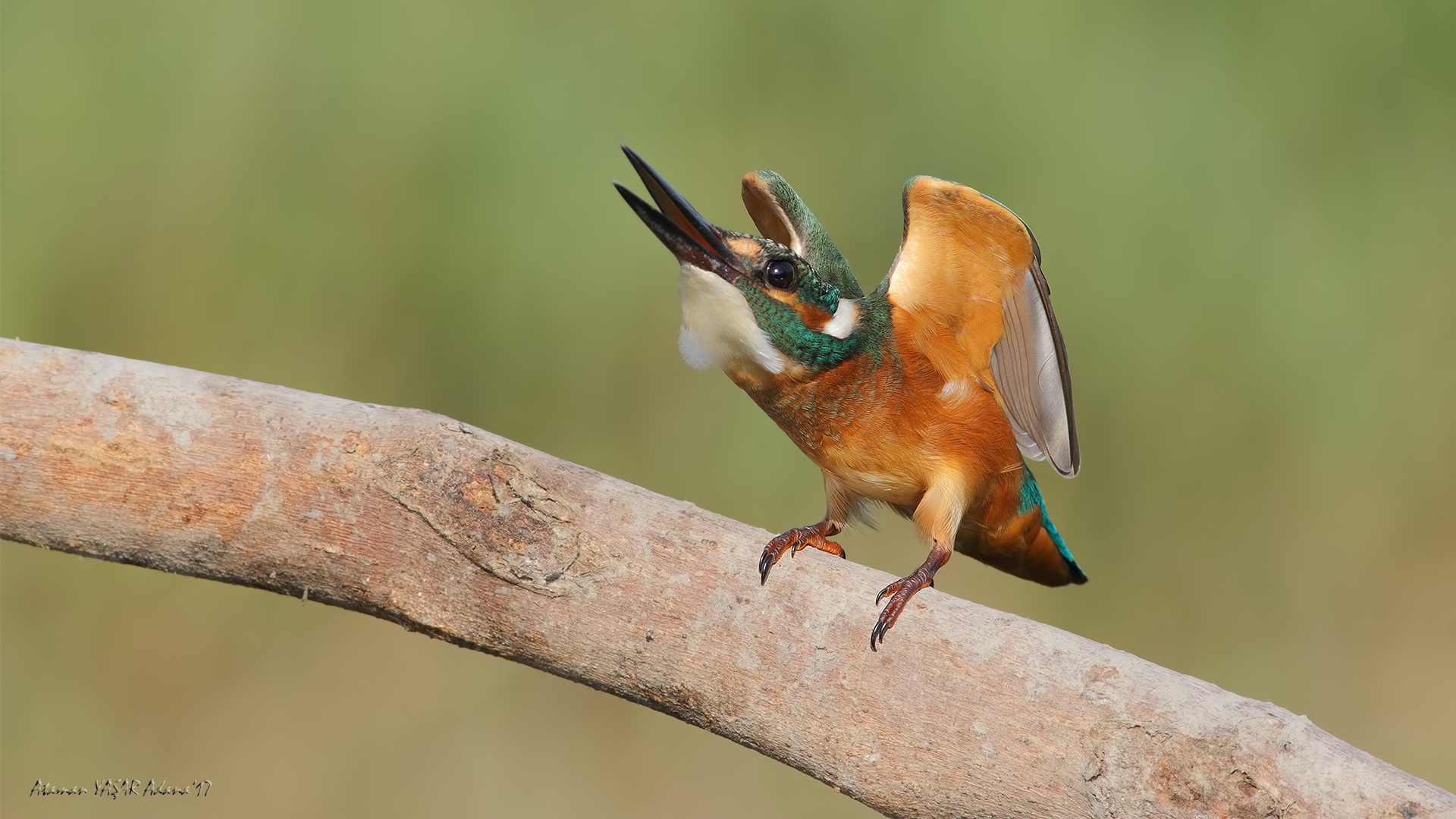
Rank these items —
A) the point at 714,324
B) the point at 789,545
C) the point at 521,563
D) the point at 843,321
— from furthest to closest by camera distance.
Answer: the point at 843,321, the point at 714,324, the point at 789,545, the point at 521,563

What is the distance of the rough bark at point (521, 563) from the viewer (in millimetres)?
1177

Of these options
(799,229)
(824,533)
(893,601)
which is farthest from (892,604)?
(799,229)

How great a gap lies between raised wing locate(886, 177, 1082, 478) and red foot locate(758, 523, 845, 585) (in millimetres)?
318

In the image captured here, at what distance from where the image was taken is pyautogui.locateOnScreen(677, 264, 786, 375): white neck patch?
1.48 metres

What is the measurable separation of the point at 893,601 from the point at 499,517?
474 mm

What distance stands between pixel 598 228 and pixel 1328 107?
6.39 feet

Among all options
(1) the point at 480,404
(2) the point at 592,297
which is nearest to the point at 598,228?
(2) the point at 592,297

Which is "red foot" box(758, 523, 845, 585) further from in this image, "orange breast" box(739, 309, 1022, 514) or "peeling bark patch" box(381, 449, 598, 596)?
"peeling bark patch" box(381, 449, 598, 596)

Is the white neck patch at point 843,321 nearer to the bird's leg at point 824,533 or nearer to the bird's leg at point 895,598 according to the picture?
the bird's leg at point 824,533

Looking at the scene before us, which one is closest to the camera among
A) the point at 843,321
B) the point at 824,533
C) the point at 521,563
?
the point at 521,563

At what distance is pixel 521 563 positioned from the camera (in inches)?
47.9

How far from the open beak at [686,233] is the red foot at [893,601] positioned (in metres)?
0.50

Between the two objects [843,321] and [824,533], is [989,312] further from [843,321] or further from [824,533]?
[824,533]

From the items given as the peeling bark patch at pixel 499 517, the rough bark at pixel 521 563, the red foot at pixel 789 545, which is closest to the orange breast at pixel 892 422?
the red foot at pixel 789 545
